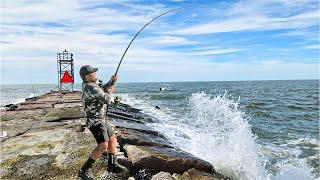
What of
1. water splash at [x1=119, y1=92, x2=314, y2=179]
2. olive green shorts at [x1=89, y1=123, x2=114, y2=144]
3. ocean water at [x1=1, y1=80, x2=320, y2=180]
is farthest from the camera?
ocean water at [x1=1, y1=80, x2=320, y2=180]

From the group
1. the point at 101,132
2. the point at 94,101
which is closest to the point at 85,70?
the point at 94,101

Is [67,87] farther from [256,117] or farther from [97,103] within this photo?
[97,103]

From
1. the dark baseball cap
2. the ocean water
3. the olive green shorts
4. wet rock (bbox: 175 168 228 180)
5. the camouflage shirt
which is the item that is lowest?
the ocean water

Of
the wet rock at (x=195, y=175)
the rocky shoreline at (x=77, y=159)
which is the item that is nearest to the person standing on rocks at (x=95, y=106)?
the rocky shoreline at (x=77, y=159)

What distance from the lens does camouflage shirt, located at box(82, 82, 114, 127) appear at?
5449mm

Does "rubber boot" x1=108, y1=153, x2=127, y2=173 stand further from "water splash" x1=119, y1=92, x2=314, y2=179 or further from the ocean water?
the ocean water

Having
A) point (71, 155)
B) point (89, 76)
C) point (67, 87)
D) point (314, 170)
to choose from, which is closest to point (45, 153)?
point (71, 155)

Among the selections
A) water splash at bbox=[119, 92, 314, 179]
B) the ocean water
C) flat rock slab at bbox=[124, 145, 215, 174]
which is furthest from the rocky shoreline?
the ocean water

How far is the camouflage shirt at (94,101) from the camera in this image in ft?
17.9

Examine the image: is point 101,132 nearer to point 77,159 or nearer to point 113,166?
point 113,166

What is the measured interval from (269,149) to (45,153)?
8822mm

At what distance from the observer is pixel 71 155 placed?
264 inches

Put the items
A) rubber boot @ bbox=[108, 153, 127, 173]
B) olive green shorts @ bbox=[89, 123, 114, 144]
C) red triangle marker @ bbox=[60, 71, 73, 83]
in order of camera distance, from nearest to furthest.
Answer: olive green shorts @ bbox=[89, 123, 114, 144], rubber boot @ bbox=[108, 153, 127, 173], red triangle marker @ bbox=[60, 71, 73, 83]

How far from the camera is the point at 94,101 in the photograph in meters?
5.54
